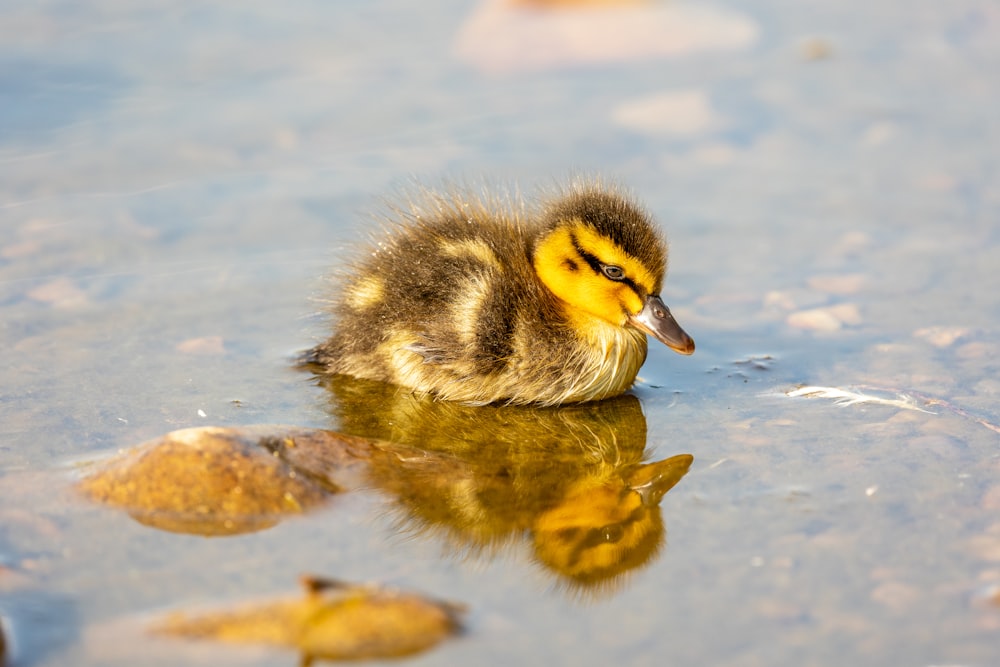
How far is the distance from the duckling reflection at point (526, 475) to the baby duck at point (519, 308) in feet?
0.39

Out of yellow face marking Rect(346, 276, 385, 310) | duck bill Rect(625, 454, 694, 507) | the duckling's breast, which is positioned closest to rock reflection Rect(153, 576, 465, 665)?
duck bill Rect(625, 454, 694, 507)

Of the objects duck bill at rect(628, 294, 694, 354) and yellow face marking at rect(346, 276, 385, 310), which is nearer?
duck bill at rect(628, 294, 694, 354)

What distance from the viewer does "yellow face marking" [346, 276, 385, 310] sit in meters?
A: 5.11

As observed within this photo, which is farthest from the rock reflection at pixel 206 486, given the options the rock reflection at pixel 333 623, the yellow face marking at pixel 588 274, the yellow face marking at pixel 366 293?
the yellow face marking at pixel 588 274

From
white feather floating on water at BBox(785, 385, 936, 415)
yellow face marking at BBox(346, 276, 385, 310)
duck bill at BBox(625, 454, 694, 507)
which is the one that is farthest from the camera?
yellow face marking at BBox(346, 276, 385, 310)

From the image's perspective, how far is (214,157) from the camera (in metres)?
7.15

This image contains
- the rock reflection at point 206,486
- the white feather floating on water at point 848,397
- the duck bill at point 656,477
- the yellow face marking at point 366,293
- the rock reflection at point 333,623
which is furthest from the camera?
the yellow face marking at point 366,293

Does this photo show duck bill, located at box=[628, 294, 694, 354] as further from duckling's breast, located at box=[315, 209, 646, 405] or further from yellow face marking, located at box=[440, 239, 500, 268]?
yellow face marking, located at box=[440, 239, 500, 268]

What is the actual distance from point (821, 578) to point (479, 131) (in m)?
4.36

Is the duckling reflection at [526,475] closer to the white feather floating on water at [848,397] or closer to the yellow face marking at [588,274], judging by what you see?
the yellow face marking at [588,274]

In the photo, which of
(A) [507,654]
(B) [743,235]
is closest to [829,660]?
(A) [507,654]

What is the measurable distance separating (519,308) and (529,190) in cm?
195

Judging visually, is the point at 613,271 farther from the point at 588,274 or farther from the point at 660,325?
the point at 660,325

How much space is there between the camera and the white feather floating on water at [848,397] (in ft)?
16.2
